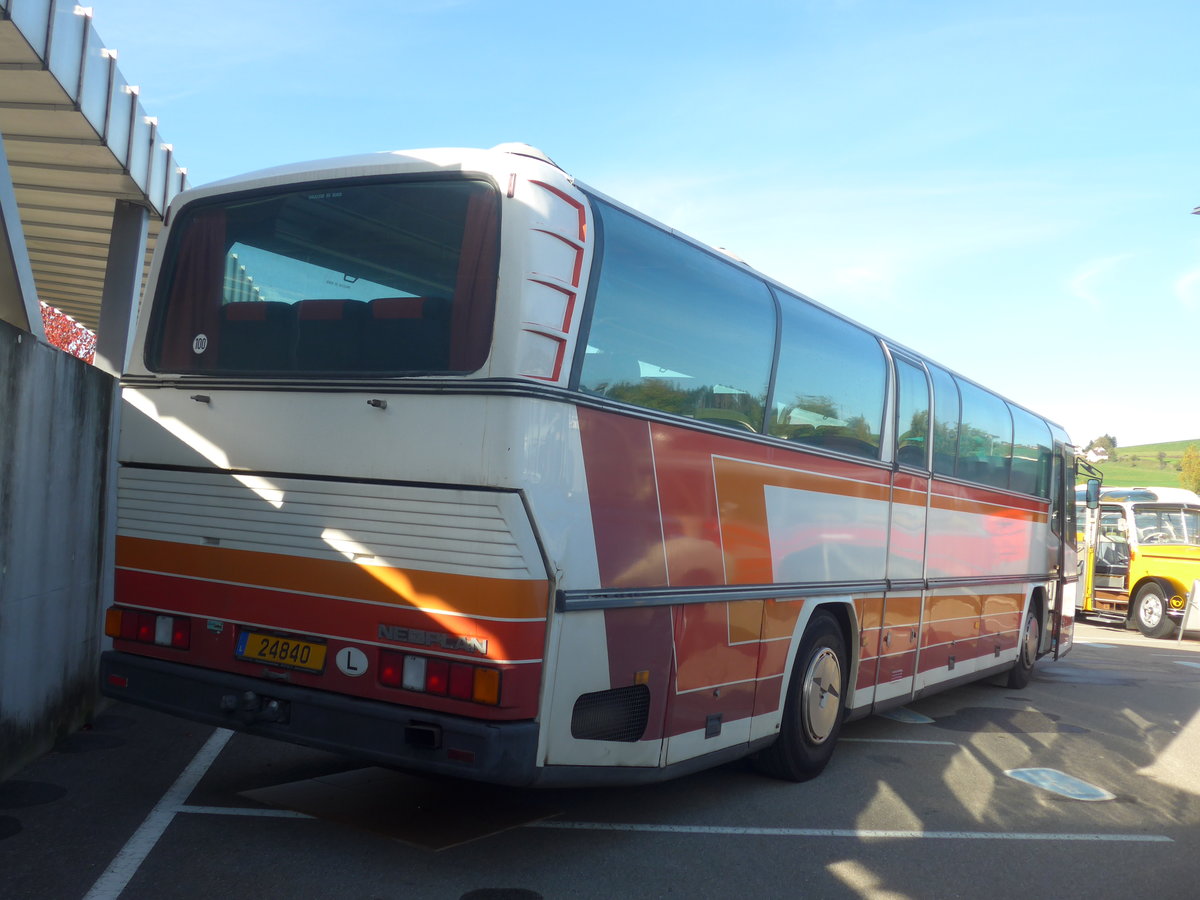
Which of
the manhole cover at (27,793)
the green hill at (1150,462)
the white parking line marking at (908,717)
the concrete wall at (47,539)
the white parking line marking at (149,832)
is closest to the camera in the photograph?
the white parking line marking at (149,832)

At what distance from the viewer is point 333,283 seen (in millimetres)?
5414

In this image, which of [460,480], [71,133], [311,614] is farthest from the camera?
[71,133]

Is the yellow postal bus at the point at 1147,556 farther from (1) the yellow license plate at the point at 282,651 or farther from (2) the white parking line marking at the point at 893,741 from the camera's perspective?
(1) the yellow license plate at the point at 282,651

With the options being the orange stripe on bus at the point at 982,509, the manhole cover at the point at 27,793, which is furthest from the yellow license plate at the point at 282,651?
the orange stripe on bus at the point at 982,509

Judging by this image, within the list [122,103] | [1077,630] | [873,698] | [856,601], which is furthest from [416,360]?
[1077,630]

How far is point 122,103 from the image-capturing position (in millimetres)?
10281

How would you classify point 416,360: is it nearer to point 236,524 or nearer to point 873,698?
point 236,524

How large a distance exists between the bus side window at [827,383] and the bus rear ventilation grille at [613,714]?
2.12m

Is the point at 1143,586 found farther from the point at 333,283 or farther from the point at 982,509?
the point at 333,283

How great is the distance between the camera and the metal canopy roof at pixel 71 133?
8.46m

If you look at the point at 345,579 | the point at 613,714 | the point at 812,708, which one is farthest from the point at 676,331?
the point at 812,708

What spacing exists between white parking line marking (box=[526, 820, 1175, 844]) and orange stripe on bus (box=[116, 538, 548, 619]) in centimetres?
167

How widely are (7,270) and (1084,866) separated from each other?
793 cm

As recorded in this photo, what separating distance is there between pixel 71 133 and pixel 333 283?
6075 mm
